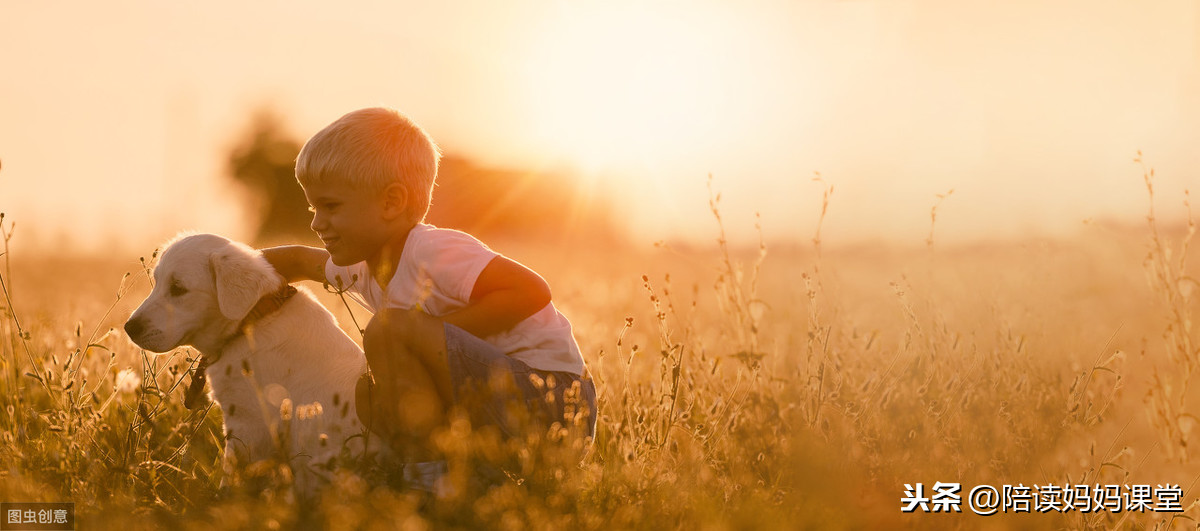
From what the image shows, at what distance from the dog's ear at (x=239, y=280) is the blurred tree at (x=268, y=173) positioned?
20.1 meters

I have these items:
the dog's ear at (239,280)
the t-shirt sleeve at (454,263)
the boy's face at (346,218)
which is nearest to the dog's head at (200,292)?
the dog's ear at (239,280)

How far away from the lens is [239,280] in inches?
134

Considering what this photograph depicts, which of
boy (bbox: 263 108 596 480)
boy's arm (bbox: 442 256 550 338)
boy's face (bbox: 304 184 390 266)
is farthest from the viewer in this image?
boy's face (bbox: 304 184 390 266)

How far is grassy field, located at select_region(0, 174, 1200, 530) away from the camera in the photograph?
2.76 metres

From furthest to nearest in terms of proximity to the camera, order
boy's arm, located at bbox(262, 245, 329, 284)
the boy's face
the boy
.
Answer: boy's arm, located at bbox(262, 245, 329, 284) → the boy's face → the boy

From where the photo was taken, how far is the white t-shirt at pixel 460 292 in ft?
11.0

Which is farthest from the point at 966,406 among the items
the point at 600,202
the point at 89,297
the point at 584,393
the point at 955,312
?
the point at 600,202

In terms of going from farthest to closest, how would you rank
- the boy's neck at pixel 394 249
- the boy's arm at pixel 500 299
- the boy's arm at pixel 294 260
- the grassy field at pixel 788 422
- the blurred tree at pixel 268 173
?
1. the blurred tree at pixel 268 173
2. the boy's arm at pixel 294 260
3. the boy's neck at pixel 394 249
4. the boy's arm at pixel 500 299
5. the grassy field at pixel 788 422

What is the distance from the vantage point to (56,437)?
3377 mm

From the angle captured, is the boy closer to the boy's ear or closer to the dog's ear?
the boy's ear

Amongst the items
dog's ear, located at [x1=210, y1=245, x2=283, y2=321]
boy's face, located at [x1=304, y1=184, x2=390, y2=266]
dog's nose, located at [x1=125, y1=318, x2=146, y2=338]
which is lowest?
dog's nose, located at [x1=125, y1=318, x2=146, y2=338]

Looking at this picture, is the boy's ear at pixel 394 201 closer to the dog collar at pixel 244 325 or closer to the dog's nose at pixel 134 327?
the dog collar at pixel 244 325

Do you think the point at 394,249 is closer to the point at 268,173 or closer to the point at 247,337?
the point at 247,337

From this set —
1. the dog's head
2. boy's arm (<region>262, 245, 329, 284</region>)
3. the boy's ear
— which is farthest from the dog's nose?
the boy's ear
